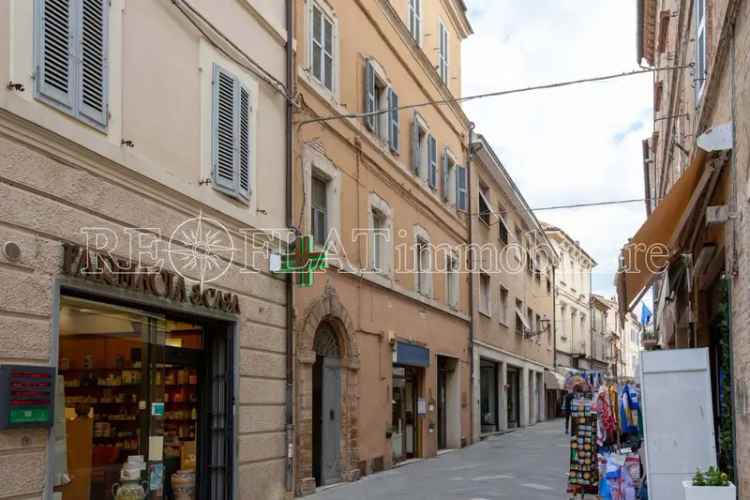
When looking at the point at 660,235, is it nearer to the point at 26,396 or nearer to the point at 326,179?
the point at 326,179

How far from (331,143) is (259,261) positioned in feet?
12.0

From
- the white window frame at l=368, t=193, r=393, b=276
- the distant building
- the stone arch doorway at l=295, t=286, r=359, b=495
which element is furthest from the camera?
the white window frame at l=368, t=193, r=393, b=276

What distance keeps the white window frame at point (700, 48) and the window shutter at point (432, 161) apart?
1047 cm

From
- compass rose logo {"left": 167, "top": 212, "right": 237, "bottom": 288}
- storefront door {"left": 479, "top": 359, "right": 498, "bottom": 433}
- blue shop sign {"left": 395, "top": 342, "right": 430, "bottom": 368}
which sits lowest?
Result: storefront door {"left": 479, "top": 359, "right": 498, "bottom": 433}

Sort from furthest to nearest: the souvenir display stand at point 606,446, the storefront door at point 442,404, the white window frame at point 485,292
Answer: the white window frame at point 485,292
the storefront door at point 442,404
the souvenir display stand at point 606,446

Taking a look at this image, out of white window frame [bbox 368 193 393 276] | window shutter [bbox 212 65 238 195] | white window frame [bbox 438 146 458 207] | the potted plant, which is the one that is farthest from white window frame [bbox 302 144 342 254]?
white window frame [bbox 438 146 458 207]

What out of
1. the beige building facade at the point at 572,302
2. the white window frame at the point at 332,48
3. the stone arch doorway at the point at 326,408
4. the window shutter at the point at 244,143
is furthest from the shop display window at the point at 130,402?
the beige building facade at the point at 572,302

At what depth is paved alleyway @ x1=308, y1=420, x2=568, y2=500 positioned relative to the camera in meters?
14.1

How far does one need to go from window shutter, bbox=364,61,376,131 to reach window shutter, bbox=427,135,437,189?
183 inches

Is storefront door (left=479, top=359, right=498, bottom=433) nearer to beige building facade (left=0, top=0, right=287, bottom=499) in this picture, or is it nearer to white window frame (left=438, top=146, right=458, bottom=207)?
white window frame (left=438, top=146, right=458, bottom=207)

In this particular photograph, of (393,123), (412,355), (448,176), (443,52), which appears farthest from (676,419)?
(443,52)

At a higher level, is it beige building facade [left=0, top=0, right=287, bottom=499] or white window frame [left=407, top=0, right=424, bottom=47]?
white window frame [left=407, top=0, right=424, bottom=47]

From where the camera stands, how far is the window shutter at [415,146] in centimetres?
2064

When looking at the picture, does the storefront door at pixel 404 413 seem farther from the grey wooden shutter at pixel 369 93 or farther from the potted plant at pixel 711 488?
the potted plant at pixel 711 488
